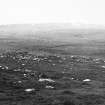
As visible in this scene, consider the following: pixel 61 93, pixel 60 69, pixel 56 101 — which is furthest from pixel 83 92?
pixel 60 69

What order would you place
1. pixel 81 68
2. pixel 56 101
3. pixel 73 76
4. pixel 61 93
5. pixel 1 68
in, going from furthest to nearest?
pixel 81 68 → pixel 1 68 → pixel 73 76 → pixel 61 93 → pixel 56 101

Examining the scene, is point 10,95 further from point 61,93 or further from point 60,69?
point 60,69

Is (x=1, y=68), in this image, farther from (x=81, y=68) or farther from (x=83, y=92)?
(x=83, y=92)

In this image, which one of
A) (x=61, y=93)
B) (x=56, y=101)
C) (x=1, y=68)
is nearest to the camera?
(x=56, y=101)

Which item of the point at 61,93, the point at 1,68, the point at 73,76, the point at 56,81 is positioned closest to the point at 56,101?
the point at 61,93

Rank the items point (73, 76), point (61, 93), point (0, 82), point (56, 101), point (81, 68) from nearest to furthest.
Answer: point (56, 101) → point (61, 93) → point (0, 82) → point (73, 76) → point (81, 68)

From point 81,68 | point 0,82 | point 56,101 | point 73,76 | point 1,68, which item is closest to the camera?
point 56,101

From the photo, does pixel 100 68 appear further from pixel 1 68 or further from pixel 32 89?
pixel 32 89

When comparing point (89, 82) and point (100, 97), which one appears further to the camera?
point (89, 82)

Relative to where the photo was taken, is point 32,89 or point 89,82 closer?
point 32,89
